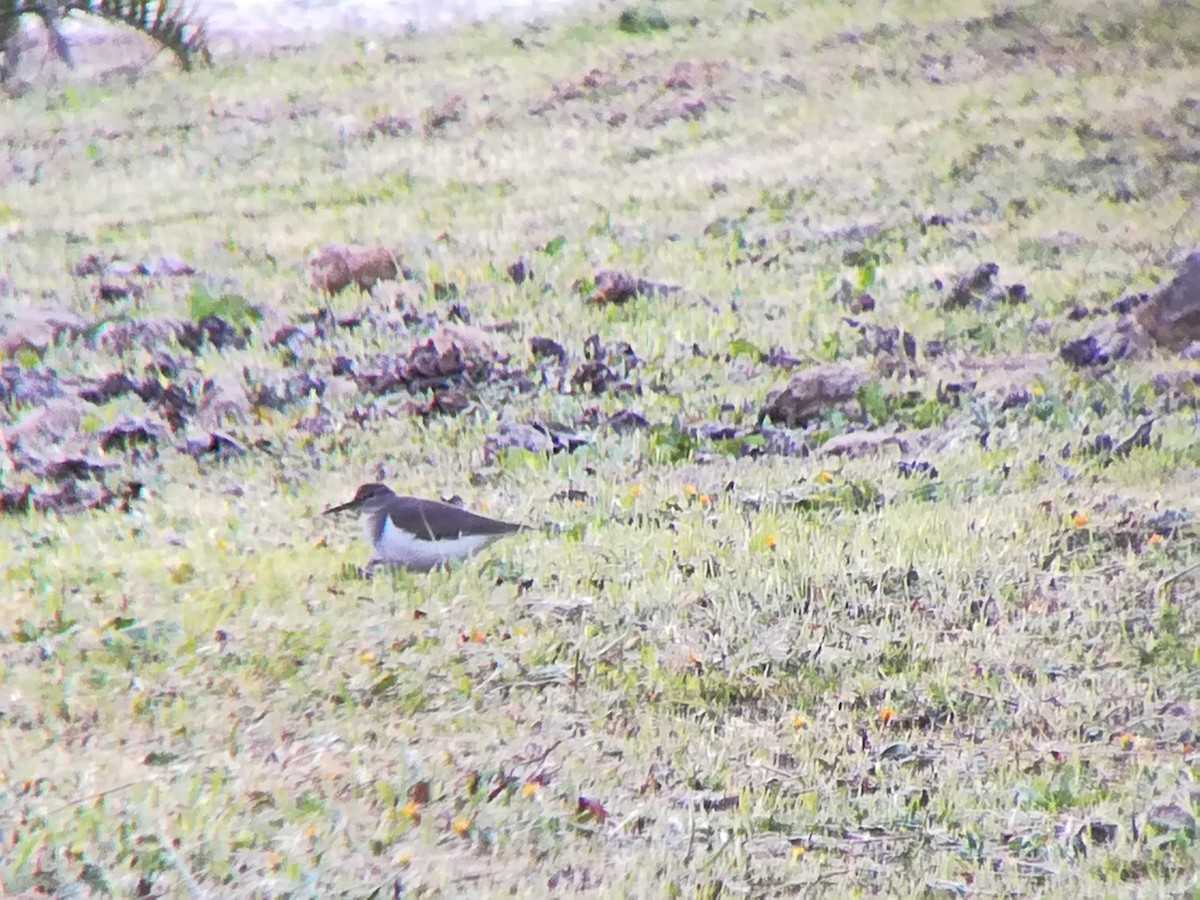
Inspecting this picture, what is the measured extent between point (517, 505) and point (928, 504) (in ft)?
6.39

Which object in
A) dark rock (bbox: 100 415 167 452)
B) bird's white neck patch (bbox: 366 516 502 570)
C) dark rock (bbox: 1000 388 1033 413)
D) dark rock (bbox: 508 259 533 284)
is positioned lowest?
dark rock (bbox: 508 259 533 284)

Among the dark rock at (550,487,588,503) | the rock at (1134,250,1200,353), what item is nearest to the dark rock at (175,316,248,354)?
the dark rock at (550,487,588,503)

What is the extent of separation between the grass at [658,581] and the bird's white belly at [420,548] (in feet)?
0.42

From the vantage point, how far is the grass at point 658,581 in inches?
169

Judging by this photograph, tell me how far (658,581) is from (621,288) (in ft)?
19.3

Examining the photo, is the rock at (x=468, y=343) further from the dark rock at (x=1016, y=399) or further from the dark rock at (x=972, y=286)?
the dark rock at (x=972, y=286)

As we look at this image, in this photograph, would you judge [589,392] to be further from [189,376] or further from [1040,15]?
[1040,15]

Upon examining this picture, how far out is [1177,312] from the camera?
1009 centimetres

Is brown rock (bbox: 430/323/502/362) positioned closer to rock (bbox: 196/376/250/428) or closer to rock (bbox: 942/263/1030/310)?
rock (bbox: 196/376/250/428)

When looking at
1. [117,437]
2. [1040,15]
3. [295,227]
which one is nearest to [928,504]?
[117,437]

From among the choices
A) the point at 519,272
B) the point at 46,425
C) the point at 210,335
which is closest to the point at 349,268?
the point at 519,272

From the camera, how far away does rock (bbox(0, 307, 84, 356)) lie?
10.5 metres

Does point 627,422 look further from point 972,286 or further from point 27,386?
point 972,286

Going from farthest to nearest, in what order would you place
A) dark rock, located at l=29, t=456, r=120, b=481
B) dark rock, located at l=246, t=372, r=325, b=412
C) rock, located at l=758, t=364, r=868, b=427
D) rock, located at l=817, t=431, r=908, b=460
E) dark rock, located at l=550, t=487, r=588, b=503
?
dark rock, located at l=246, t=372, r=325, b=412 → rock, located at l=758, t=364, r=868, b=427 → rock, located at l=817, t=431, r=908, b=460 → dark rock, located at l=29, t=456, r=120, b=481 → dark rock, located at l=550, t=487, r=588, b=503
